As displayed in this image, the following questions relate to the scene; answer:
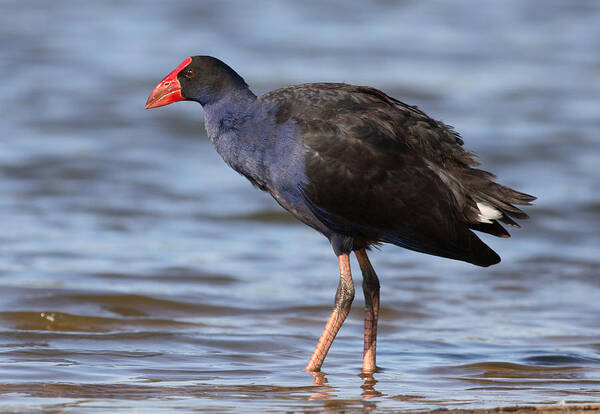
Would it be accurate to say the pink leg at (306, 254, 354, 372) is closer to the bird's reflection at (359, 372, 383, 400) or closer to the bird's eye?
the bird's reflection at (359, 372, 383, 400)

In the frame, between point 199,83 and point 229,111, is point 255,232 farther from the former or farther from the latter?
point 229,111

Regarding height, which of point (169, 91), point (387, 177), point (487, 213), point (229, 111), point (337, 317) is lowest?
point (337, 317)

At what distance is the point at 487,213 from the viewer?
5551 millimetres

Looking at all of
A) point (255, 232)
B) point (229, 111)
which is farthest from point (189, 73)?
point (255, 232)

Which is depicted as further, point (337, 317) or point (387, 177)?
point (337, 317)

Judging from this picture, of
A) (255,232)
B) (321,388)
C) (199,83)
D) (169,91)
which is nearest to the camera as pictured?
(321,388)

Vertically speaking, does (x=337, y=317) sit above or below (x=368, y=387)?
above

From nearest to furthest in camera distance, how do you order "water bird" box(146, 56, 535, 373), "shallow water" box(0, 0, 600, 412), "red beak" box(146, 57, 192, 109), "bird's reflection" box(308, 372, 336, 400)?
"bird's reflection" box(308, 372, 336, 400) → "water bird" box(146, 56, 535, 373) → "shallow water" box(0, 0, 600, 412) → "red beak" box(146, 57, 192, 109)

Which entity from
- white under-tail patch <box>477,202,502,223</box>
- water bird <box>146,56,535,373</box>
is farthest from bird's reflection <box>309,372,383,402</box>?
white under-tail patch <box>477,202,502,223</box>

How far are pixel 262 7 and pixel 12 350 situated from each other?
14623 millimetres

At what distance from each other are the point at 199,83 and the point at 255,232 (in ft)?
13.7

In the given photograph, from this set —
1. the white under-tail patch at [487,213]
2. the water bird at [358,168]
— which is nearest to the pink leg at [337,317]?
the water bird at [358,168]

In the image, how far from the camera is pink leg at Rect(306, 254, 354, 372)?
18.7 feet

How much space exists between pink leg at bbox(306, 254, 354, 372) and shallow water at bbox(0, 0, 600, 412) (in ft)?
0.43
